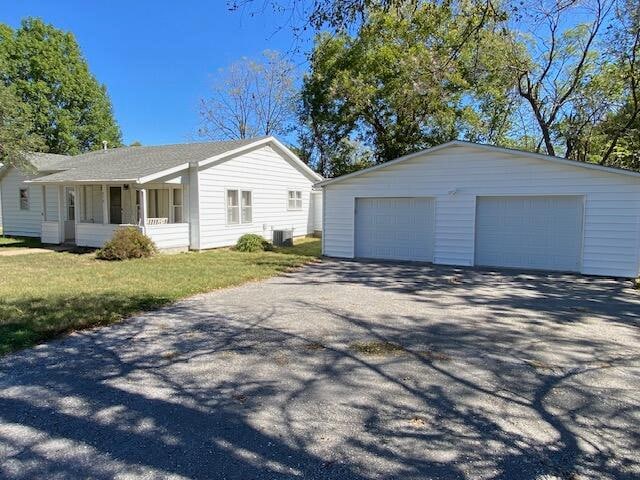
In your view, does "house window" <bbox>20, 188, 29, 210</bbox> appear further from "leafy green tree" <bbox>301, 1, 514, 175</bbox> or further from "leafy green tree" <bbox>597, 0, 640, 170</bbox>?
"leafy green tree" <bbox>597, 0, 640, 170</bbox>

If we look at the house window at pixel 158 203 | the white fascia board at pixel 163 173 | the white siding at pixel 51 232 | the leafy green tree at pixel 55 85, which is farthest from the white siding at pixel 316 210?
the leafy green tree at pixel 55 85

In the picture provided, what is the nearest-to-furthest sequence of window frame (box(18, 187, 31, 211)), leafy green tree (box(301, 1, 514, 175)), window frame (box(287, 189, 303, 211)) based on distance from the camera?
window frame (box(18, 187, 31, 211)) → window frame (box(287, 189, 303, 211)) → leafy green tree (box(301, 1, 514, 175))

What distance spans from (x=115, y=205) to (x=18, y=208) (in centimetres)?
656

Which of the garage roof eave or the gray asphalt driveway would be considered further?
the garage roof eave

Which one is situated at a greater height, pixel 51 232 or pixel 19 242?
pixel 51 232

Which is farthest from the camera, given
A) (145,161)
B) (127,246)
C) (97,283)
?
(145,161)

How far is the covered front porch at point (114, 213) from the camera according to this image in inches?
580

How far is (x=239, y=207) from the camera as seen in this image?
17.1 metres

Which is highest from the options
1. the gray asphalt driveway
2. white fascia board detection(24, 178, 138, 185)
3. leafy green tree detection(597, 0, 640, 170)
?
leafy green tree detection(597, 0, 640, 170)

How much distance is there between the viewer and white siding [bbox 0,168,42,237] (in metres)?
19.8

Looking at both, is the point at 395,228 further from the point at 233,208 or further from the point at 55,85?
the point at 55,85

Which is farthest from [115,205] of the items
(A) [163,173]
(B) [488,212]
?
(B) [488,212]

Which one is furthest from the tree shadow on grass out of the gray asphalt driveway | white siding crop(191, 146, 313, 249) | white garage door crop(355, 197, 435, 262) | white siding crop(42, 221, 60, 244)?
white siding crop(42, 221, 60, 244)

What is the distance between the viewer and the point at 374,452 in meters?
2.97
